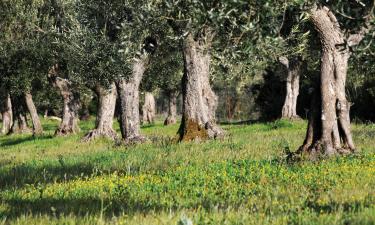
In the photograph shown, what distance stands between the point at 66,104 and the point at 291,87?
17.6 m

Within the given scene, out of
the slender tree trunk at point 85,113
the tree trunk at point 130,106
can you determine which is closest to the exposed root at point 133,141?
the tree trunk at point 130,106

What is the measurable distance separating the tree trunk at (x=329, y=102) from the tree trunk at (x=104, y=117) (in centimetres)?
1852

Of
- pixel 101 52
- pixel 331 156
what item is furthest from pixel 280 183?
pixel 101 52

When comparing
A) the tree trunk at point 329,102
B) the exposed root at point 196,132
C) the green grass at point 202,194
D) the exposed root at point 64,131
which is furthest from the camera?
the exposed root at point 64,131

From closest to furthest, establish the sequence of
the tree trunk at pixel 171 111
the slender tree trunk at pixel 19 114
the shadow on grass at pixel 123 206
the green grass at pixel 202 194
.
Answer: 1. the green grass at pixel 202 194
2. the shadow on grass at pixel 123 206
3. the tree trunk at pixel 171 111
4. the slender tree trunk at pixel 19 114

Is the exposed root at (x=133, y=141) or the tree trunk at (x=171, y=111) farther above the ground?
the tree trunk at (x=171, y=111)

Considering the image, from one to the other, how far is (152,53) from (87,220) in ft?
62.7

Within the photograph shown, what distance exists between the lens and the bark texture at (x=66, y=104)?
1574 inches

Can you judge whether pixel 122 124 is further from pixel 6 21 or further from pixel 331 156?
pixel 6 21

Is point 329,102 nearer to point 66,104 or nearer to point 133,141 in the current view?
point 133,141

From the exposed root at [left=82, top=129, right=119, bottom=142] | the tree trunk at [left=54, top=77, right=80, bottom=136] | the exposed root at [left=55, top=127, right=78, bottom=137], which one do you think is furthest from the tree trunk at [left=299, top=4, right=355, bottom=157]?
the tree trunk at [left=54, top=77, right=80, bottom=136]

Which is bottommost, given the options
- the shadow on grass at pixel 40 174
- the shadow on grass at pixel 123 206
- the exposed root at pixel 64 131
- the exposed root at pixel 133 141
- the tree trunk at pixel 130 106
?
the shadow on grass at pixel 123 206

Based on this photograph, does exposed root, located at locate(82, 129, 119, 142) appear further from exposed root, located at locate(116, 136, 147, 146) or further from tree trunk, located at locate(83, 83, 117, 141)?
exposed root, located at locate(116, 136, 147, 146)

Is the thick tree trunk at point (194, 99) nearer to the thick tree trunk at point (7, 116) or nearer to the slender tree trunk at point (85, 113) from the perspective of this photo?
the thick tree trunk at point (7, 116)
